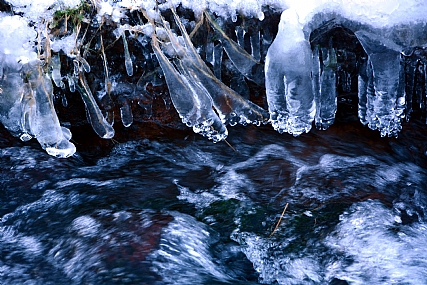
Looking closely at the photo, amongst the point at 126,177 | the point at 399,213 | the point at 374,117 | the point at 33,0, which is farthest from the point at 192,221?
the point at 33,0

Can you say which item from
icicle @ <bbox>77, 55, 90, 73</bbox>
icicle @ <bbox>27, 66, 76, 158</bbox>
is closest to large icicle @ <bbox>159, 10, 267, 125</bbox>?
icicle @ <bbox>77, 55, 90, 73</bbox>

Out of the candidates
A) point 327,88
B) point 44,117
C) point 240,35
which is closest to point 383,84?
point 327,88

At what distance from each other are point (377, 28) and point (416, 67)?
0.43 metres

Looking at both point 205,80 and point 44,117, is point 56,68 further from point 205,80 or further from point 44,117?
point 205,80

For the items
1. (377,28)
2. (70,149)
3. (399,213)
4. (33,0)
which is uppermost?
(33,0)

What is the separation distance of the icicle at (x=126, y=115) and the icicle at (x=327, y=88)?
123 centimetres

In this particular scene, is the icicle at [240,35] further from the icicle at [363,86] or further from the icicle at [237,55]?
the icicle at [363,86]

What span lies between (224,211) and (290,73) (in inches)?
32.2

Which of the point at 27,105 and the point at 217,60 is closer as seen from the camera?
the point at 27,105

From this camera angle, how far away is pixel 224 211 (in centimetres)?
257

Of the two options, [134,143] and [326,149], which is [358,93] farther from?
[134,143]

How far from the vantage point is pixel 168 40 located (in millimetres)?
2824

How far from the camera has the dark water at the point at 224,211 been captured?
214 cm

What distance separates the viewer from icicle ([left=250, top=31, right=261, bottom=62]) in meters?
2.96
